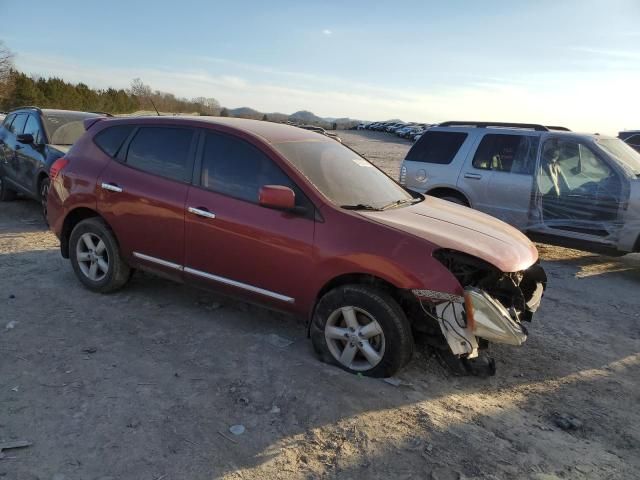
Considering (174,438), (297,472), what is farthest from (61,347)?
(297,472)

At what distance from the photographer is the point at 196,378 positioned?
355 centimetres

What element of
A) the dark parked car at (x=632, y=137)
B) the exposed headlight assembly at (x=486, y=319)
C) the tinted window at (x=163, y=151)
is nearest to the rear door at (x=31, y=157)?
the tinted window at (x=163, y=151)

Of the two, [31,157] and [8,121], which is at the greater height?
[8,121]

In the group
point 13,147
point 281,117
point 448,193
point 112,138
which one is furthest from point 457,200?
point 281,117

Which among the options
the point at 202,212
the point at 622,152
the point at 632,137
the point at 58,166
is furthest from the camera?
the point at 632,137

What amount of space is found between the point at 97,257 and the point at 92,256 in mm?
64

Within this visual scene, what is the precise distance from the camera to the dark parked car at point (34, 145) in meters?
7.93

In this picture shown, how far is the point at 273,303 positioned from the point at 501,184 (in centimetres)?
456

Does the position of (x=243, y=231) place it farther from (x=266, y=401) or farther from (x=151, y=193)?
(x=266, y=401)

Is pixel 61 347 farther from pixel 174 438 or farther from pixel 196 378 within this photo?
pixel 174 438

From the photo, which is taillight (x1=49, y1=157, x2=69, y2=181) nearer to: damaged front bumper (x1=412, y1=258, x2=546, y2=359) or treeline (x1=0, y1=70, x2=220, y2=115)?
damaged front bumper (x1=412, y1=258, x2=546, y2=359)

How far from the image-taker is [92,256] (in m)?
5.01

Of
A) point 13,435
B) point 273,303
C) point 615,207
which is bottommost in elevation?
point 13,435

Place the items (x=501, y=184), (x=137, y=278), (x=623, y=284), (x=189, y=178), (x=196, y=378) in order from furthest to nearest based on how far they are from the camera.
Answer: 1. (x=501, y=184)
2. (x=623, y=284)
3. (x=137, y=278)
4. (x=189, y=178)
5. (x=196, y=378)
